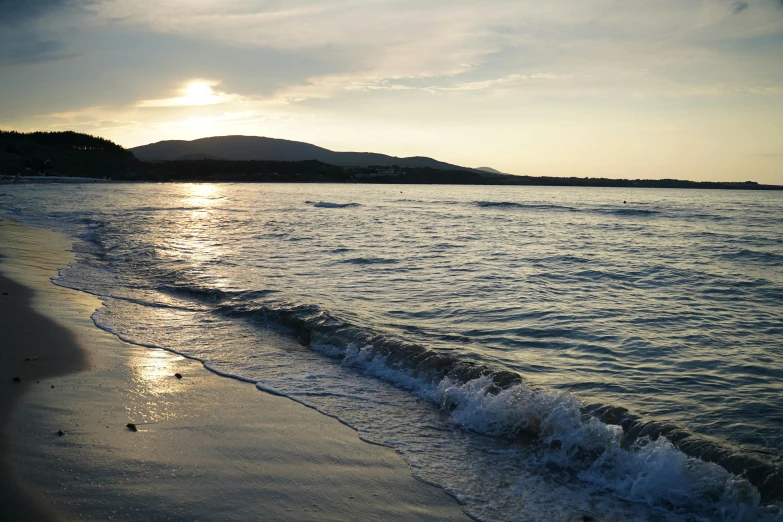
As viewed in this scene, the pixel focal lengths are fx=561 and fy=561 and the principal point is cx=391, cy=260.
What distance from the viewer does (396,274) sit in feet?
53.2

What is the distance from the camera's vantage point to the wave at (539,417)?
547 centimetres

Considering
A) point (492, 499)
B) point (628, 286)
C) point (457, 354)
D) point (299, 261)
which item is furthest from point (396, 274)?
Result: point (492, 499)

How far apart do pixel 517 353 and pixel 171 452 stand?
17.9 ft

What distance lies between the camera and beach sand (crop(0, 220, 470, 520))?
430cm

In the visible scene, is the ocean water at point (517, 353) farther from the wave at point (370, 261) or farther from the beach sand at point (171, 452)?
the beach sand at point (171, 452)

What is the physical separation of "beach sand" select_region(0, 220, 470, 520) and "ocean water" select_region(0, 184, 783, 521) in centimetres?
41

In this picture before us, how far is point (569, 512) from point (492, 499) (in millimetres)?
635

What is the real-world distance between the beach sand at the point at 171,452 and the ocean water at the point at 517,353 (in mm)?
413

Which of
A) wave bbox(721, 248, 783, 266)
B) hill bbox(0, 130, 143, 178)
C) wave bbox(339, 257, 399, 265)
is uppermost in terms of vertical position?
hill bbox(0, 130, 143, 178)

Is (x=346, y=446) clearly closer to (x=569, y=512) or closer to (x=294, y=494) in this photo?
(x=294, y=494)

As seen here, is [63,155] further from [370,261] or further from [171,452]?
[171,452]

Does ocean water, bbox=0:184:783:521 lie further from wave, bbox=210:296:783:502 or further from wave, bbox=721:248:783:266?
wave, bbox=721:248:783:266

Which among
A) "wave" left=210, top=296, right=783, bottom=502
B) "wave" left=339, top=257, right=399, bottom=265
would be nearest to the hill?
"wave" left=339, top=257, right=399, bottom=265

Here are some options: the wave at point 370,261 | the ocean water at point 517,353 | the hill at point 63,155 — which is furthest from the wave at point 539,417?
the hill at point 63,155
